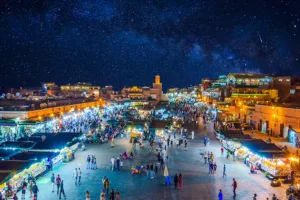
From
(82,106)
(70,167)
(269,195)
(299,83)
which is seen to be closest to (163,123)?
(70,167)

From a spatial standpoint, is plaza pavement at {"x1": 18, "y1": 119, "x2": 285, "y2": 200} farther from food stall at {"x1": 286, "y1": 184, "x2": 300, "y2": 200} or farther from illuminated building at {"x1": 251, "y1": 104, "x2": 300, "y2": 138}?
illuminated building at {"x1": 251, "y1": 104, "x2": 300, "y2": 138}

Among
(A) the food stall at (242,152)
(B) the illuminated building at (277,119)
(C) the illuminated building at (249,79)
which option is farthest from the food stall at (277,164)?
(C) the illuminated building at (249,79)

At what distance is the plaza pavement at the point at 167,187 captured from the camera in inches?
541

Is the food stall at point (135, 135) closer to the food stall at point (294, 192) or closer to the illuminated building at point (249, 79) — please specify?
the food stall at point (294, 192)

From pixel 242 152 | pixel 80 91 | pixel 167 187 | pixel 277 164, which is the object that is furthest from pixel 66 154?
pixel 80 91

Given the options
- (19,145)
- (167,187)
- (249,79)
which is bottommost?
(167,187)

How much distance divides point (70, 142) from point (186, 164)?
8.78 m

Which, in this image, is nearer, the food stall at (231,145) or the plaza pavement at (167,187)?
the plaza pavement at (167,187)

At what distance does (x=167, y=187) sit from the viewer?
15070 mm

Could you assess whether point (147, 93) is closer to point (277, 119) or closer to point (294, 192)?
point (277, 119)

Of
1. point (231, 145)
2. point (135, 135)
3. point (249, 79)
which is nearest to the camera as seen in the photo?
point (231, 145)

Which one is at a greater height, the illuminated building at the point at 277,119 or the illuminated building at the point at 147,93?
the illuminated building at the point at 147,93

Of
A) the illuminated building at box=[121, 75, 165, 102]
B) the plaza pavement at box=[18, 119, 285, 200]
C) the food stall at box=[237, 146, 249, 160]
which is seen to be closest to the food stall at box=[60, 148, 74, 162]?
the plaza pavement at box=[18, 119, 285, 200]

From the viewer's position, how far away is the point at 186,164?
766 inches
